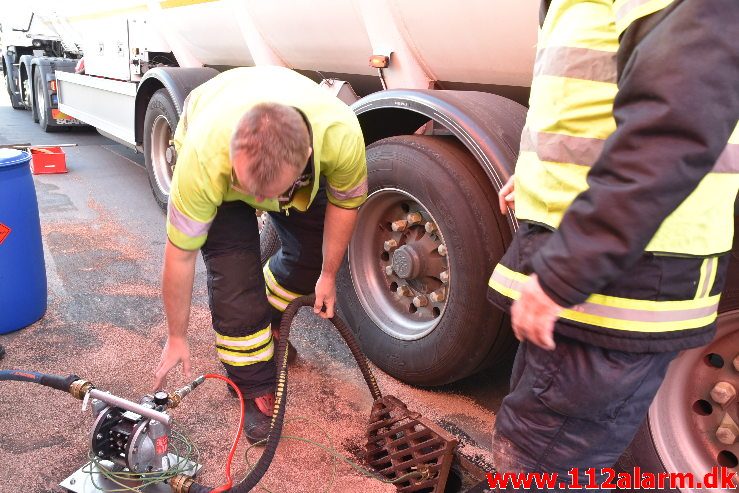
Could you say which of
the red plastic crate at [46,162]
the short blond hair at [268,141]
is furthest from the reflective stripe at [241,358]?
the red plastic crate at [46,162]

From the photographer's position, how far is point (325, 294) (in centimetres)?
234

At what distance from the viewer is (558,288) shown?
46.6 inches

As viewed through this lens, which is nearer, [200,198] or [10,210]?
[200,198]

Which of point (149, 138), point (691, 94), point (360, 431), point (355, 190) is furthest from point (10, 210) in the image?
point (691, 94)

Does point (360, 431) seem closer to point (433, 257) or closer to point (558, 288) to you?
point (433, 257)

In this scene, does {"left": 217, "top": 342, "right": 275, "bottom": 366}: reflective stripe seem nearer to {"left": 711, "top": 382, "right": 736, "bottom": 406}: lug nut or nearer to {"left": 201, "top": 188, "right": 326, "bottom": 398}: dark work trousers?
{"left": 201, "top": 188, "right": 326, "bottom": 398}: dark work trousers

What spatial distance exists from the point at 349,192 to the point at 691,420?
133 cm

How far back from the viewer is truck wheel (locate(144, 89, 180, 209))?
477cm

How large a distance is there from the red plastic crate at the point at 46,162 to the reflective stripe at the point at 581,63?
5.92m

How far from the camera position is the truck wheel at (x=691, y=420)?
1867mm

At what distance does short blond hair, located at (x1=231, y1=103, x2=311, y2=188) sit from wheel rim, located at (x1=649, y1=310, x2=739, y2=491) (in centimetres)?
130

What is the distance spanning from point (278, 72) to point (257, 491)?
143cm

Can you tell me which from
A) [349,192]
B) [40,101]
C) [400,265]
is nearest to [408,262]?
[400,265]

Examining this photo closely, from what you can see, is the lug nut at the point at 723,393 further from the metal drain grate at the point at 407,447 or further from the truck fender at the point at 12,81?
the truck fender at the point at 12,81
